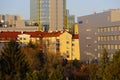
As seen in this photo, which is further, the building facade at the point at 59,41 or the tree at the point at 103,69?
the building facade at the point at 59,41

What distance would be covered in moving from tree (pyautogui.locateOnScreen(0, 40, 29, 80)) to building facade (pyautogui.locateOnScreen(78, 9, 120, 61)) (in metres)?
17.5

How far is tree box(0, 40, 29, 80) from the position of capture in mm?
22750

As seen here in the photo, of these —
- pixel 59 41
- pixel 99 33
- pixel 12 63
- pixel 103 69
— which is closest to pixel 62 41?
pixel 59 41

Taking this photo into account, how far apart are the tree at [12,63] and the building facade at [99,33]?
1750 cm

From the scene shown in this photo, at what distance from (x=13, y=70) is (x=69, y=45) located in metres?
34.7

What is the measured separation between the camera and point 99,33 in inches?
1763

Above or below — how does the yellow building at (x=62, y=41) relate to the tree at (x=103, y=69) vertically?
above

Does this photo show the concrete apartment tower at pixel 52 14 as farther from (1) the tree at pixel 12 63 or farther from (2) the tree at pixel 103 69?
(2) the tree at pixel 103 69

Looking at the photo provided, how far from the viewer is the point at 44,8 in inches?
4449

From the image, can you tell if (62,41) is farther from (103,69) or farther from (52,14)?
(52,14)

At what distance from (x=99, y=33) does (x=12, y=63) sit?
884 inches

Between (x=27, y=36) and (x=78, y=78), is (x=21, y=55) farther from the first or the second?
(x=27, y=36)

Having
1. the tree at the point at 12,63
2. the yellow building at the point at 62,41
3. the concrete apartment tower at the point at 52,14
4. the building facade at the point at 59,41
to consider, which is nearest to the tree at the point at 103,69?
the tree at the point at 12,63

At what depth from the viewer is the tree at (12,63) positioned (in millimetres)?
22750
